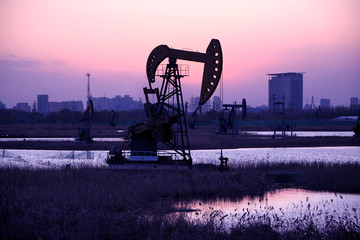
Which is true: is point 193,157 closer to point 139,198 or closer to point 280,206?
point 139,198

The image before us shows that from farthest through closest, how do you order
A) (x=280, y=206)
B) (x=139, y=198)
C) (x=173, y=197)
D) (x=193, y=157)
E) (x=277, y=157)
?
(x=193, y=157) → (x=277, y=157) → (x=173, y=197) → (x=139, y=198) → (x=280, y=206)

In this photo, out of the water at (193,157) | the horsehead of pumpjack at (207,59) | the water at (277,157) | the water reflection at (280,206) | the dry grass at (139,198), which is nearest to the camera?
the dry grass at (139,198)

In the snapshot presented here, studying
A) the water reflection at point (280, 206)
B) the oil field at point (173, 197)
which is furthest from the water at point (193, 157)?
the water reflection at point (280, 206)

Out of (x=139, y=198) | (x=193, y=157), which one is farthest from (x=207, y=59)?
(x=193, y=157)

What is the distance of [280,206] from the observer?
609 inches

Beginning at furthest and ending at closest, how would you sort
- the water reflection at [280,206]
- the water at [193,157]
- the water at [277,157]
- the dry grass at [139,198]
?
the water at [277,157], the water at [193,157], the water reflection at [280,206], the dry grass at [139,198]

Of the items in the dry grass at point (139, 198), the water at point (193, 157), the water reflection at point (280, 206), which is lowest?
the water at point (193, 157)

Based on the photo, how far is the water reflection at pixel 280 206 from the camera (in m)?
13.1

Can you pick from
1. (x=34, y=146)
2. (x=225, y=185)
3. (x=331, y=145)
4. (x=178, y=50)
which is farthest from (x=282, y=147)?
(x=225, y=185)

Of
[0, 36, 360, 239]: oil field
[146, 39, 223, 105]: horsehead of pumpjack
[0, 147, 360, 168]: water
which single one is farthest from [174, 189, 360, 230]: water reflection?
[0, 147, 360, 168]: water

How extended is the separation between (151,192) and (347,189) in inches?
310

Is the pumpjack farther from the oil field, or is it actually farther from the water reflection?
the water reflection

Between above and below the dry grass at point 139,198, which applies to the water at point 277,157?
below

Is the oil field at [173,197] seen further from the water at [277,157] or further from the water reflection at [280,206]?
the water at [277,157]
